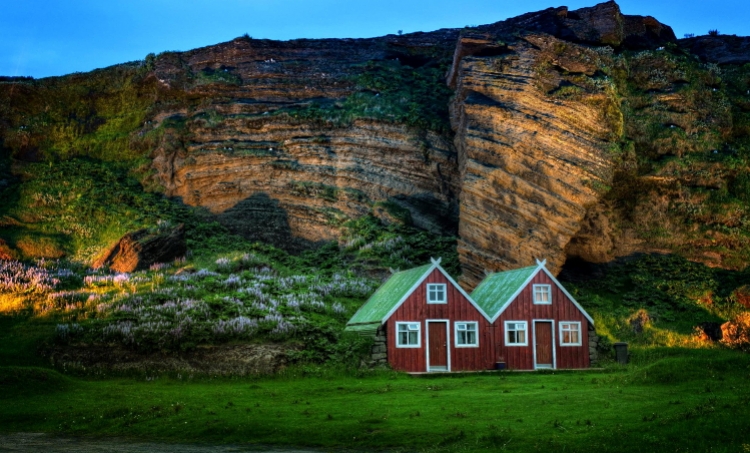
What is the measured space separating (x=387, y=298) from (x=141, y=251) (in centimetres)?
2020

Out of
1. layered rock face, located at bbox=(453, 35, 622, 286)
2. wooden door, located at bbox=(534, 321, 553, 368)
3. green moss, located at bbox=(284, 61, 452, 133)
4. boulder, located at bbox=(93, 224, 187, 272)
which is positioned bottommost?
wooden door, located at bbox=(534, 321, 553, 368)

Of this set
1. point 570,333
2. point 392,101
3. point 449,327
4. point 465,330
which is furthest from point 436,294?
point 392,101

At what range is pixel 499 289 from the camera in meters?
46.4

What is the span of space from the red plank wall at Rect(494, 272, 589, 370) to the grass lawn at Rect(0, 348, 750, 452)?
704 cm

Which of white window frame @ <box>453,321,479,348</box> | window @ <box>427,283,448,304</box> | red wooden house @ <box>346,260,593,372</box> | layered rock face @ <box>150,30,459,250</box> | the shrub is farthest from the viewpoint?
layered rock face @ <box>150,30,459,250</box>

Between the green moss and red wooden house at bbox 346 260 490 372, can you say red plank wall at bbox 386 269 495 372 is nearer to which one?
red wooden house at bbox 346 260 490 372

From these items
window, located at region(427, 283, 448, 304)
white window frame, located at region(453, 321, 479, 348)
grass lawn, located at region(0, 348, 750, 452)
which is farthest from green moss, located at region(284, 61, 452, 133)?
grass lawn, located at region(0, 348, 750, 452)

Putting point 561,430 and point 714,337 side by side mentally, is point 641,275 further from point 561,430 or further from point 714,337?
point 561,430

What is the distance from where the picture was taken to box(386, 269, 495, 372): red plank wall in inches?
1606

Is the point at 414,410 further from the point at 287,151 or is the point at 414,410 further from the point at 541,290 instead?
the point at 287,151

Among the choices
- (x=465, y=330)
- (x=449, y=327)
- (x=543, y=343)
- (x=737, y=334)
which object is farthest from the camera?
(x=737, y=334)

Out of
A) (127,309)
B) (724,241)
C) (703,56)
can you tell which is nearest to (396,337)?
(127,309)

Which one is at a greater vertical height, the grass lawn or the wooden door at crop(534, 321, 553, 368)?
the wooden door at crop(534, 321, 553, 368)

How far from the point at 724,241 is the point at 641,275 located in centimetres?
706
